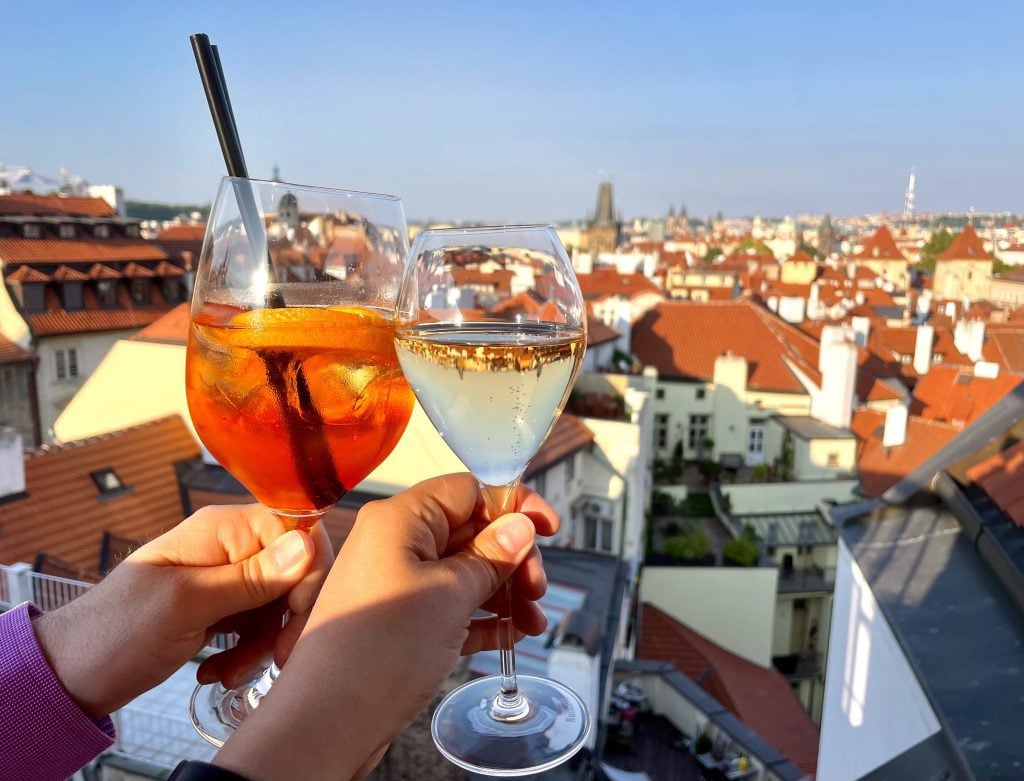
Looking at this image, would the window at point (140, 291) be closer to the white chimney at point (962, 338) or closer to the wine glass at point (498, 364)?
the wine glass at point (498, 364)

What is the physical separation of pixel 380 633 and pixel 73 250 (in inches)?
870

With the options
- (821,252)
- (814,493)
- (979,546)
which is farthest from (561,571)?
(821,252)

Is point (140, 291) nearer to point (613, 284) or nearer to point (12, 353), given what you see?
point (12, 353)

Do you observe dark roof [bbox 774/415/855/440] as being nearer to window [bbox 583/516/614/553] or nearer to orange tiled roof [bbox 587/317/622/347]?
orange tiled roof [bbox 587/317/622/347]

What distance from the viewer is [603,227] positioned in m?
86.0

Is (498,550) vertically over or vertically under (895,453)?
over

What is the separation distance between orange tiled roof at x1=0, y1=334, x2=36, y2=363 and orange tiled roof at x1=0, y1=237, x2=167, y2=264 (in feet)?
6.13

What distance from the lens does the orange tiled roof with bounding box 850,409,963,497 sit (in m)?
18.9

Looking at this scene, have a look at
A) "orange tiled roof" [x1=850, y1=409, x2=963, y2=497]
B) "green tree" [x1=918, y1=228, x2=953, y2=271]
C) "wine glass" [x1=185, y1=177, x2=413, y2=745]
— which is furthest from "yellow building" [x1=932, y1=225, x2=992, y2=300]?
"wine glass" [x1=185, y1=177, x2=413, y2=745]

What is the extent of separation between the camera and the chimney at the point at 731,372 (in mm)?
24938

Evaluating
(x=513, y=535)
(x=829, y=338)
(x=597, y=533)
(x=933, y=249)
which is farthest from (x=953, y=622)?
(x=933, y=249)

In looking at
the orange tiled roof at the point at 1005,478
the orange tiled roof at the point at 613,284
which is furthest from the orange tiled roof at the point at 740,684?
the orange tiled roof at the point at 613,284

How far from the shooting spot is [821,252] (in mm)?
106375

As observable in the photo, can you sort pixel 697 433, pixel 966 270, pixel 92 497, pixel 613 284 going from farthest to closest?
pixel 966 270 < pixel 613 284 < pixel 697 433 < pixel 92 497
